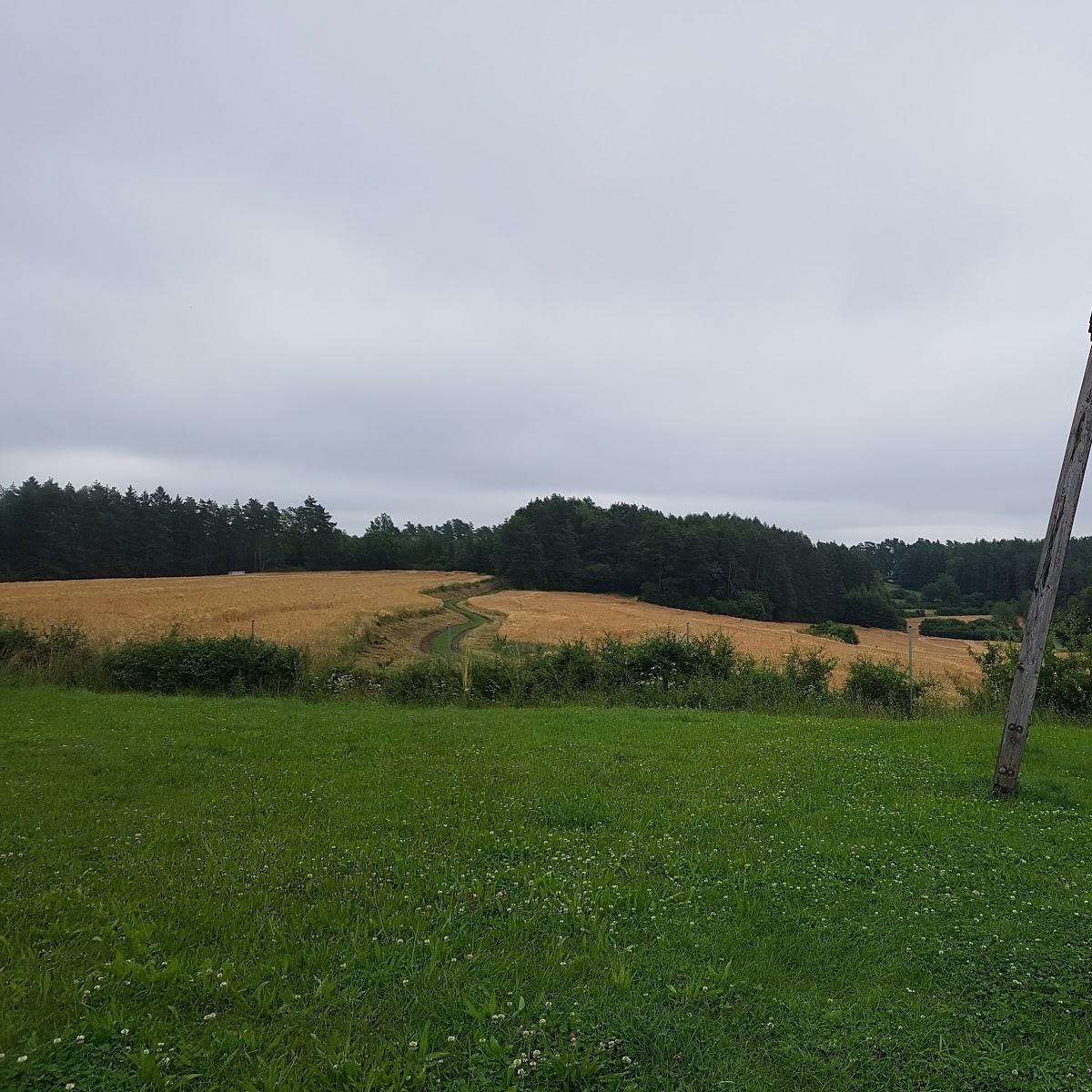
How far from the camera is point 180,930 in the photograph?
4230mm

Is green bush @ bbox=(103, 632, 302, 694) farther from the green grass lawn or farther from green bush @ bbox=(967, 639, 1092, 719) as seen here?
green bush @ bbox=(967, 639, 1092, 719)

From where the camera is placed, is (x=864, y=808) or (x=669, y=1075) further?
(x=864, y=808)

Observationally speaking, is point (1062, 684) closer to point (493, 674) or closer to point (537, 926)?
point (493, 674)

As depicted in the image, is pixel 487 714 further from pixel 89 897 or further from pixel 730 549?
pixel 730 549

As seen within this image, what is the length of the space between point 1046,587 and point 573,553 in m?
78.7

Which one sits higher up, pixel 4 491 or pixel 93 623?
pixel 4 491

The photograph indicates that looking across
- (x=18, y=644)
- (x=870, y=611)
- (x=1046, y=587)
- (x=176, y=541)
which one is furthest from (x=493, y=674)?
(x=176, y=541)

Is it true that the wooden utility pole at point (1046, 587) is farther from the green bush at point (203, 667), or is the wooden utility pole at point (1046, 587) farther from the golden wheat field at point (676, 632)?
the green bush at point (203, 667)

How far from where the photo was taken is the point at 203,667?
1736cm

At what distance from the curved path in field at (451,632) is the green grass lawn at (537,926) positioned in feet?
55.4

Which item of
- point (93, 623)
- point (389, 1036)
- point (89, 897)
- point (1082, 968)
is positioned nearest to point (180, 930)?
point (89, 897)

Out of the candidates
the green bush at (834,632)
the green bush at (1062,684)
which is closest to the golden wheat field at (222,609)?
the green bush at (1062,684)

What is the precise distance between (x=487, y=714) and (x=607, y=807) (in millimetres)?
6878

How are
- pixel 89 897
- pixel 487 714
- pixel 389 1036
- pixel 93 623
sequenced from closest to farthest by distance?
pixel 389 1036
pixel 89 897
pixel 487 714
pixel 93 623
